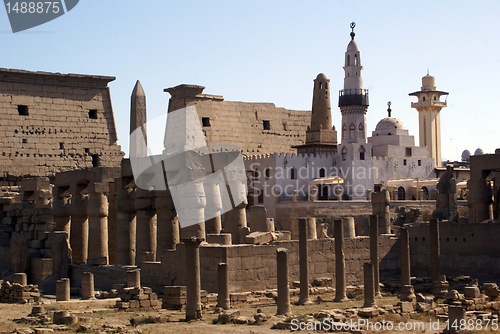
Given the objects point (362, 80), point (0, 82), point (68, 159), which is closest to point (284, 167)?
point (362, 80)

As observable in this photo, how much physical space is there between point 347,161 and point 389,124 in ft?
23.4

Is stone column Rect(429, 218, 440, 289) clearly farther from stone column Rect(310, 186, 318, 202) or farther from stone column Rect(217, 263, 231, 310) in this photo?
stone column Rect(310, 186, 318, 202)

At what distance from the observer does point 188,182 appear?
19766 millimetres

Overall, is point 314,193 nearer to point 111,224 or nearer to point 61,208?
point 111,224

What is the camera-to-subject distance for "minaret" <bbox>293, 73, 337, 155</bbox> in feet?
153

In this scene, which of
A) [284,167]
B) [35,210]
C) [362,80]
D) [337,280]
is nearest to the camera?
[337,280]

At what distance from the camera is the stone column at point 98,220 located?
74.2ft

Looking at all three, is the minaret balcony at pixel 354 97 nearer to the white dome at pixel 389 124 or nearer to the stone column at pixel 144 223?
the white dome at pixel 389 124

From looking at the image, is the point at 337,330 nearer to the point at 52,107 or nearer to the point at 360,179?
the point at 52,107

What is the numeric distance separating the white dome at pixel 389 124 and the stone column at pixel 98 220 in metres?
32.7

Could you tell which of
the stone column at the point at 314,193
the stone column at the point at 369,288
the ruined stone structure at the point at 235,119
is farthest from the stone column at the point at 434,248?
the ruined stone structure at the point at 235,119

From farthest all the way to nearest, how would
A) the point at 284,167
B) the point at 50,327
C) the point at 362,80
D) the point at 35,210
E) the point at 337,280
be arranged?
the point at 362,80 → the point at 284,167 → the point at 35,210 → the point at 337,280 → the point at 50,327

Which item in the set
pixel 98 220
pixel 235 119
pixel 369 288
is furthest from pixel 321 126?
pixel 369 288

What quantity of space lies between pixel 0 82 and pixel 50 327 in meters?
20.2
